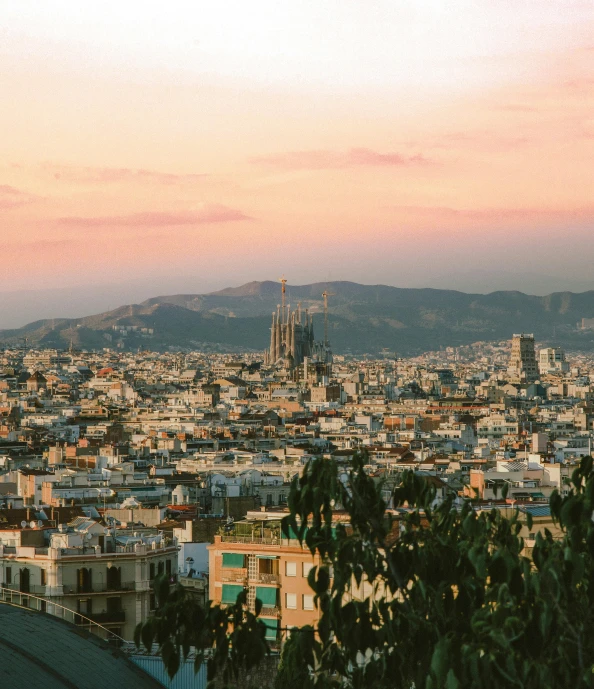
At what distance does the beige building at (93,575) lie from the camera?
38.7 meters

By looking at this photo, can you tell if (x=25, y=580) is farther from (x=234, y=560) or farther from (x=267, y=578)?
(x=267, y=578)

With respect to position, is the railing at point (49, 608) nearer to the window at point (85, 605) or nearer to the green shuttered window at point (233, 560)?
the window at point (85, 605)

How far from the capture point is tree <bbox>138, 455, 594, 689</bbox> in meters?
11.5

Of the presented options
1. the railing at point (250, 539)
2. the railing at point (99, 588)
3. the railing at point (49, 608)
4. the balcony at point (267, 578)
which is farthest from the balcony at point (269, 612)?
the railing at point (99, 588)

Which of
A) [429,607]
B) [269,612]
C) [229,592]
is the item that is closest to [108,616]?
[229,592]

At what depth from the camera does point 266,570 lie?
1211 inches

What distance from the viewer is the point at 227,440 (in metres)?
122

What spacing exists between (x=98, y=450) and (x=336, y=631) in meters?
94.8

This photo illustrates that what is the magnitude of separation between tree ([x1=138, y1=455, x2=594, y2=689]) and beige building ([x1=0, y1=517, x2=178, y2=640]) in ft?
82.3

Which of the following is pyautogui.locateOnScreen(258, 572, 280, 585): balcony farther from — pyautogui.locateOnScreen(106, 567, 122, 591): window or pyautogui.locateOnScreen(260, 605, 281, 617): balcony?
pyautogui.locateOnScreen(106, 567, 122, 591): window

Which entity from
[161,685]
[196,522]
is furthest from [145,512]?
Answer: [161,685]

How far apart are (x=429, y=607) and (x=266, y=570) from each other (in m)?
18.3

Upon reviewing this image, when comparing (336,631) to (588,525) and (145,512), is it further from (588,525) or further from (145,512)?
(145,512)

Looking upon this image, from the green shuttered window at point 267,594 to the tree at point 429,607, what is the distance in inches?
673
